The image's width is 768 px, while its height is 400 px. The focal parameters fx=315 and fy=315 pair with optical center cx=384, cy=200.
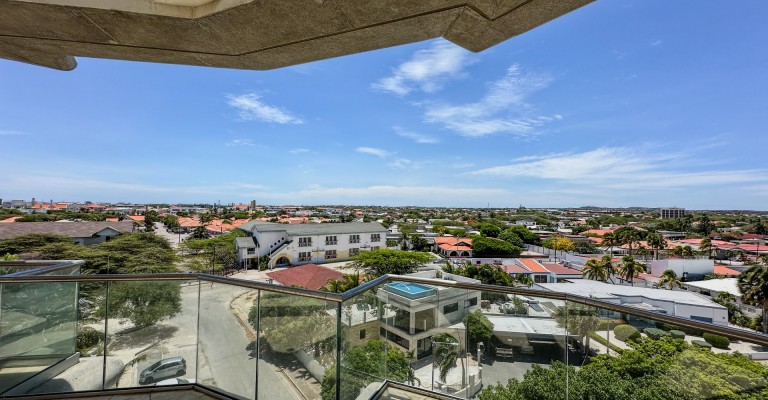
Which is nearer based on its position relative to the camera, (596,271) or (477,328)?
(477,328)

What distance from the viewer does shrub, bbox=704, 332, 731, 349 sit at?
1621mm

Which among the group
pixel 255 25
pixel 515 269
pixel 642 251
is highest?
pixel 255 25

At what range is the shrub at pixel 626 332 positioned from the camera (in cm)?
216

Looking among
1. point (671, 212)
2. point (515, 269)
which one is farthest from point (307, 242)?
point (671, 212)

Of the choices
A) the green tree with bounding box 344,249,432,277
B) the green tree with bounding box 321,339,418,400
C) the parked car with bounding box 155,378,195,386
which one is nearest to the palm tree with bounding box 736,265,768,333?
the green tree with bounding box 344,249,432,277

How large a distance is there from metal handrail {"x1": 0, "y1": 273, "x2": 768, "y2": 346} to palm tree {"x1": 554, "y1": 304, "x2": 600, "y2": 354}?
7 cm

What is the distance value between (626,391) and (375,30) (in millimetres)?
3020

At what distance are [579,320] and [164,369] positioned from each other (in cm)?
346

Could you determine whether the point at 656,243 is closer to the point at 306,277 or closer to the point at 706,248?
the point at 706,248

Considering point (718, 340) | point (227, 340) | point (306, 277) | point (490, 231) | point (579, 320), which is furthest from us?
point (490, 231)

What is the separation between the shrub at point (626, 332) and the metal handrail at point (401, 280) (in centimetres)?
14

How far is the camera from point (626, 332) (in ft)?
7.27

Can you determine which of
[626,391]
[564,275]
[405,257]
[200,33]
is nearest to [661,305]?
[564,275]

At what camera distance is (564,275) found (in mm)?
29641
